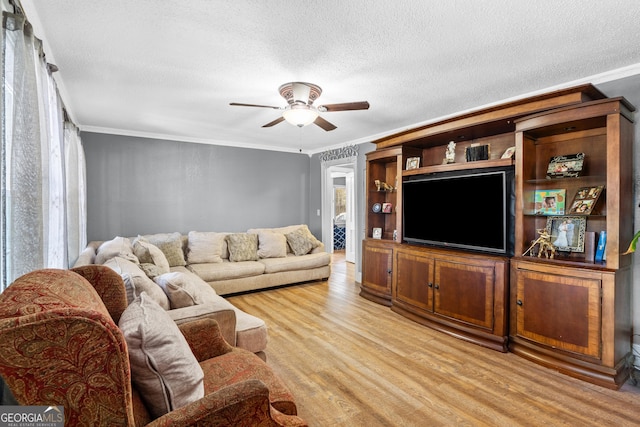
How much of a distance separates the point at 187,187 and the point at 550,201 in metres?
5.16

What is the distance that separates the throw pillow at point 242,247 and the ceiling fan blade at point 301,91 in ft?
9.57

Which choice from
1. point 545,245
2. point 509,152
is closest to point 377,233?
point 509,152

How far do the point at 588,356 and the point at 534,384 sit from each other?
50 centimetres

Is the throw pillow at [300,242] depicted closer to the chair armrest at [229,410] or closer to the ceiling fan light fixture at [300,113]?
the ceiling fan light fixture at [300,113]

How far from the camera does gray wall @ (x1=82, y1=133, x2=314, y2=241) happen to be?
479 centimetres

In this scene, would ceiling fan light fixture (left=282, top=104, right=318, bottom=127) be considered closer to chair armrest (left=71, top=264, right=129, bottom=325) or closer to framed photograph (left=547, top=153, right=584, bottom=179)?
chair armrest (left=71, top=264, right=129, bottom=325)

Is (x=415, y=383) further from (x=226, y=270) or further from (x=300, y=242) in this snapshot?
(x=300, y=242)

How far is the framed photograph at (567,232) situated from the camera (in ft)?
9.01

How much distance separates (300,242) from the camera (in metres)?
5.57

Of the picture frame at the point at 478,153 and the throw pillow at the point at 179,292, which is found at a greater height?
the picture frame at the point at 478,153

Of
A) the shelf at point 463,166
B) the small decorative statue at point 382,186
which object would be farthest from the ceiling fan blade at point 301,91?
the small decorative statue at point 382,186

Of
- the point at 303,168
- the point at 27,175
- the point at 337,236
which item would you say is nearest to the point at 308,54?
the point at 27,175

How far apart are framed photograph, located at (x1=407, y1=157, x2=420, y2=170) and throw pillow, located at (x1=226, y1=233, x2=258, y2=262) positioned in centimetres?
279

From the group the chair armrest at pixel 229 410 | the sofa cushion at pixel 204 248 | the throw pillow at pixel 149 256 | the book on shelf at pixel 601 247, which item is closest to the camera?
the chair armrest at pixel 229 410
